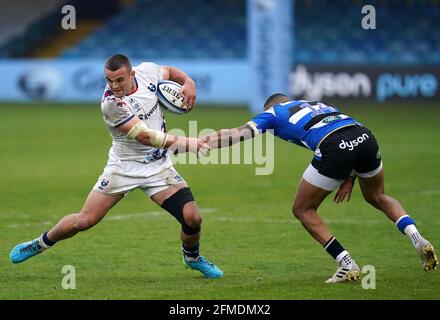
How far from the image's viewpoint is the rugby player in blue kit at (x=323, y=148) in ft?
27.7

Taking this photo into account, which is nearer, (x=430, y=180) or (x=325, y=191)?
(x=325, y=191)

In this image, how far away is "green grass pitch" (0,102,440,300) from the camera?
27.4 ft

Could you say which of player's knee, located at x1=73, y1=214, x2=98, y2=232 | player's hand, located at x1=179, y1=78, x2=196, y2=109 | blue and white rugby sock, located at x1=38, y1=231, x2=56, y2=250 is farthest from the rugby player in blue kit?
blue and white rugby sock, located at x1=38, y1=231, x2=56, y2=250

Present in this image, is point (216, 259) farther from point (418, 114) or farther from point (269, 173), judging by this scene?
point (418, 114)

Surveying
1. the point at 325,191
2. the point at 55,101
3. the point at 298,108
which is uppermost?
the point at 298,108

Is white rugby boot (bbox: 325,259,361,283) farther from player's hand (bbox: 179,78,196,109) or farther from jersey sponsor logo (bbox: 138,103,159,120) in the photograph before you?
jersey sponsor logo (bbox: 138,103,159,120)

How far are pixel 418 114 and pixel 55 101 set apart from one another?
553 inches

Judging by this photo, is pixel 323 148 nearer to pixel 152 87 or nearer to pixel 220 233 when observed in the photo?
pixel 152 87

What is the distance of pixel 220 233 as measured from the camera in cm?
1148

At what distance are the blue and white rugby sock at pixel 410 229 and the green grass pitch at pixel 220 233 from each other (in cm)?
37

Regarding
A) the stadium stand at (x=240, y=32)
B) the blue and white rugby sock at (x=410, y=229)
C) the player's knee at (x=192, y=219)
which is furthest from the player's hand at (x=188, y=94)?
the stadium stand at (x=240, y=32)

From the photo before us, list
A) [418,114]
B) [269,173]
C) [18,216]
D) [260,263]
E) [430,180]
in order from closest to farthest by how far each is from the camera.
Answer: [260,263] < [18,216] < [430,180] < [269,173] < [418,114]

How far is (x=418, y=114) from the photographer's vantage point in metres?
27.6

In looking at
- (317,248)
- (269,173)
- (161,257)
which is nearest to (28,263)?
(161,257)
